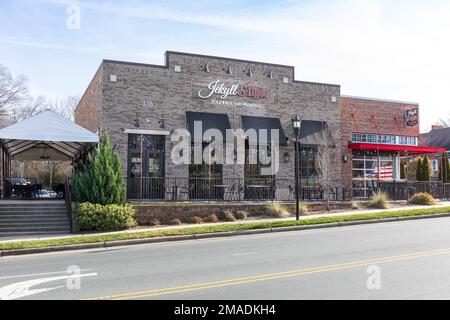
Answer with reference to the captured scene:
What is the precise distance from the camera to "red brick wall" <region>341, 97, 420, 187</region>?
2922cm

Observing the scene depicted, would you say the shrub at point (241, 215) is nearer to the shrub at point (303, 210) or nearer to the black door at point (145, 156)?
the shrub at point (303, 210)

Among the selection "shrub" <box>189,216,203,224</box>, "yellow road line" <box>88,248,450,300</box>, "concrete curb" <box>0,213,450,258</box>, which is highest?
"shrub" <box>189,216,203,224</box>

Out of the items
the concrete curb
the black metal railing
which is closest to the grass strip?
the concrete curb

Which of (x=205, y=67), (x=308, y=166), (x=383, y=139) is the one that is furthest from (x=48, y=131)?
(x=383, y=139)

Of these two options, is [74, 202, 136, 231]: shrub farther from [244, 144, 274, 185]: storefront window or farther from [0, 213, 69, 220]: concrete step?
[244, 144, 274, 185]: storefront window

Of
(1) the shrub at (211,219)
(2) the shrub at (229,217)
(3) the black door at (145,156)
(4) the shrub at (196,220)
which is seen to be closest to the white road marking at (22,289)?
(4) the shrub at (196,220)

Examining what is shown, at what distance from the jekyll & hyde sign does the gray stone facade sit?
0.22m

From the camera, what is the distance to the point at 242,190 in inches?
893

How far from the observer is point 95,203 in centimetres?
1727

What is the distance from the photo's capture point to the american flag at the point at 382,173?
3034 centimetres

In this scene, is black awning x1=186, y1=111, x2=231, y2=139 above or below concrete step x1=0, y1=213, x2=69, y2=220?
above

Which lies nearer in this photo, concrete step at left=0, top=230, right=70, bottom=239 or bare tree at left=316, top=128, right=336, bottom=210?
concrete step at left=0, top=230, right=70, bottom=239
